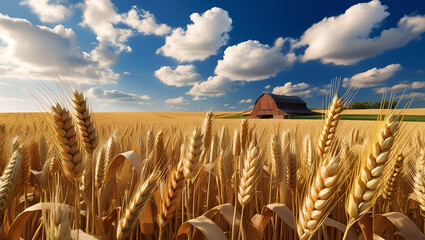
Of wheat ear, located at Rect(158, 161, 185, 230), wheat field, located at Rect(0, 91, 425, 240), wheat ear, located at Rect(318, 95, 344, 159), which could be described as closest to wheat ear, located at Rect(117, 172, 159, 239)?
wheat field, located at Rect(0, 91, 425, 240)

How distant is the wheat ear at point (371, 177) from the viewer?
33.4 inches

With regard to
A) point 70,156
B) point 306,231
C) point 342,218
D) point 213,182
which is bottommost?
point 342,218

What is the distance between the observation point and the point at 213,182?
2.29 m

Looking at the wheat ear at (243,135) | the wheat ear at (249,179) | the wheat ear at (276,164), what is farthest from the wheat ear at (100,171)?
the wheat ear at (276,164)

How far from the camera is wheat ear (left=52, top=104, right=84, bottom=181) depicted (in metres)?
1.12

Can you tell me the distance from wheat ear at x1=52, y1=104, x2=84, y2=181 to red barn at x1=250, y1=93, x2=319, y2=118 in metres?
42.5

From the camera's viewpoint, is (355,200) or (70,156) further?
(70,156)

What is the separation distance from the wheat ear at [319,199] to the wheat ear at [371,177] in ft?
0.29

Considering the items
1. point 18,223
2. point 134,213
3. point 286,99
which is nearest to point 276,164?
point 134,213

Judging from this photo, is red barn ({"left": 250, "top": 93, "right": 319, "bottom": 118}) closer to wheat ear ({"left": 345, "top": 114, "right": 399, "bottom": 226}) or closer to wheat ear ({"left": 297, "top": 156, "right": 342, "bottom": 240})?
wheat ear ({"left": 345, "top": 114, "right": 399, "bottom": 226})

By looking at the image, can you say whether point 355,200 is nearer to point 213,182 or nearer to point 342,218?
point 342,218

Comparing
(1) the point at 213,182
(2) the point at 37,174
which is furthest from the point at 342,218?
(2) the point at 37,174

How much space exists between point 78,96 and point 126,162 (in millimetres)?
912

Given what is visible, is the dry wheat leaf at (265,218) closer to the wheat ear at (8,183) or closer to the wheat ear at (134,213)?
the wheat ear at (134,213)
